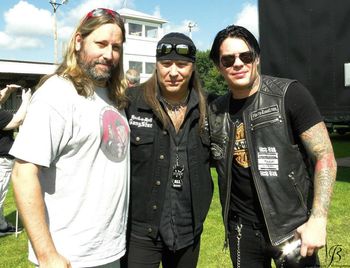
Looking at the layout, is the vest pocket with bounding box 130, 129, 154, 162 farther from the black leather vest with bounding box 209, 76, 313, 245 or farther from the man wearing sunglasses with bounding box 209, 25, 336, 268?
the black leather vest with bounding box 209, 76, 313, 245

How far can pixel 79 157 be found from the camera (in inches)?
84.4

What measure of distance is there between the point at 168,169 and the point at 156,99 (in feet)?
1.69

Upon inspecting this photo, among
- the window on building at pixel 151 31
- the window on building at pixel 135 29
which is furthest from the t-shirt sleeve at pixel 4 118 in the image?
the window on building at pixel 151 31

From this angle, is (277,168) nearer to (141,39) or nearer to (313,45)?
(313,45)

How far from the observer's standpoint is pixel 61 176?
83.4 inches

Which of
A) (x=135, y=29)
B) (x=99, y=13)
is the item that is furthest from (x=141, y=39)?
(x=99, y=13)

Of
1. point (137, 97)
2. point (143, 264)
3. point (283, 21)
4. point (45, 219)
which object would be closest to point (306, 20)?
point (283, 21)

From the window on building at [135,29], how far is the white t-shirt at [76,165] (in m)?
41.7

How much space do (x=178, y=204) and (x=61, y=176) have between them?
0.96 metres

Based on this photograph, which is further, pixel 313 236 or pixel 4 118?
pixel 4 118

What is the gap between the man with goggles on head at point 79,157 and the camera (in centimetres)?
199

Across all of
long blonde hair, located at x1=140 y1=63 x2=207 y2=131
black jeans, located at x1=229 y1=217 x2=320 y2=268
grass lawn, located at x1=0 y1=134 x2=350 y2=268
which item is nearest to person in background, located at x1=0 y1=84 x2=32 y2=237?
grass lawn, located at x1=0 y1=134 x2=350 y2=268

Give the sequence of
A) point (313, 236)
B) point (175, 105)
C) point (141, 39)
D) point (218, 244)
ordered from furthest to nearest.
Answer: point (141, 39) < point (218, 244) < point (175, 105) < point (313, 236)

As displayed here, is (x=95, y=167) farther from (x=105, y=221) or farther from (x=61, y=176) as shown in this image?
(x=105, y=221)
